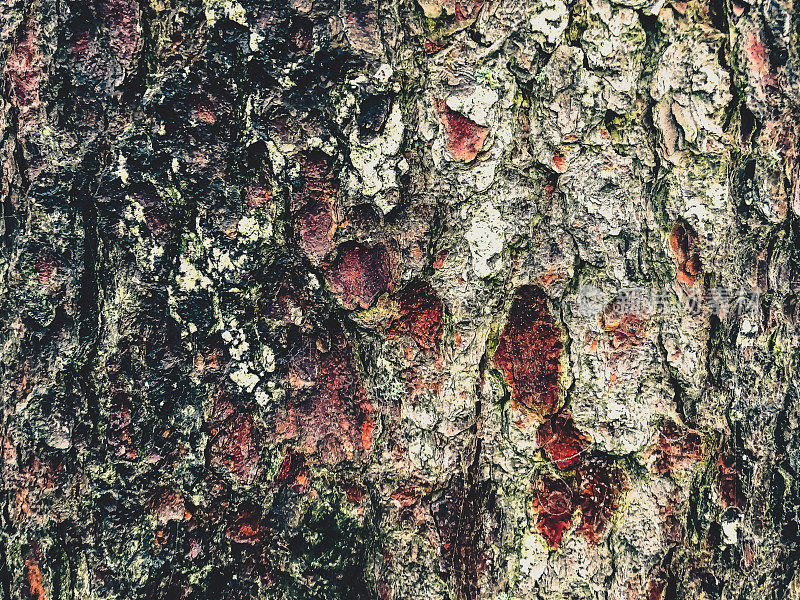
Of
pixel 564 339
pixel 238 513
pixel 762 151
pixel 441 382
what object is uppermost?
pixel 762 151

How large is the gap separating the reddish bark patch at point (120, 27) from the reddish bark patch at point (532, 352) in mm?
930

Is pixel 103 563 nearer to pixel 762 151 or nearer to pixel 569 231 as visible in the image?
pixel 569 231

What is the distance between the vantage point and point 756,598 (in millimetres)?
1145

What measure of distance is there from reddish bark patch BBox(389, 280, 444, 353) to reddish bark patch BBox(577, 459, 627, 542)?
402 millimetres

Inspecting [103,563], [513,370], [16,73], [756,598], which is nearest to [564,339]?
[513,370]

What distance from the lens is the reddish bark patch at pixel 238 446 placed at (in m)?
1.19

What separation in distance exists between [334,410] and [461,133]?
0.64 metres

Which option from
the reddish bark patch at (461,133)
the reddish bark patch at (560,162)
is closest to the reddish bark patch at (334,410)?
the reddish bark patch at (461,133)

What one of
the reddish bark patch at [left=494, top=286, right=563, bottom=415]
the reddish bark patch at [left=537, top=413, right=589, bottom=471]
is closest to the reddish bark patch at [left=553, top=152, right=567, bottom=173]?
the reddish bark patch at [left=494, top=286, right=563, bottom=415]

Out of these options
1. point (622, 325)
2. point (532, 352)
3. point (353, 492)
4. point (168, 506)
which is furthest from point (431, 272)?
point (168, 506)

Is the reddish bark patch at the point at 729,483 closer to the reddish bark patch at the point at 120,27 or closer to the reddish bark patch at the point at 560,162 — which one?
the reddish bark patch at the point at 560,162

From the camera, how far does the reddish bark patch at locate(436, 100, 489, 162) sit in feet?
3.74

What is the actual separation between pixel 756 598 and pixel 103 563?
4.35 ft

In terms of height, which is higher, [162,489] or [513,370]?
[513,370]
